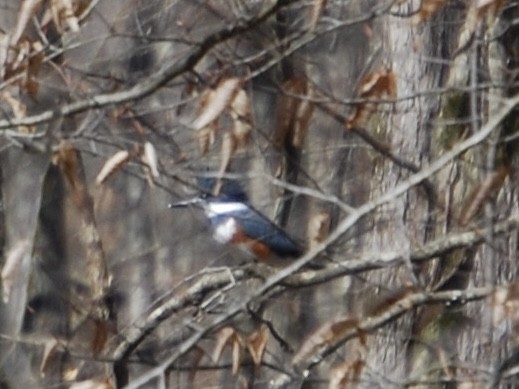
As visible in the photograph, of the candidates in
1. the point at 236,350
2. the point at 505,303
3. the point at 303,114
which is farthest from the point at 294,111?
the point at 505,303

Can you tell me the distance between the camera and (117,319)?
5859 mm

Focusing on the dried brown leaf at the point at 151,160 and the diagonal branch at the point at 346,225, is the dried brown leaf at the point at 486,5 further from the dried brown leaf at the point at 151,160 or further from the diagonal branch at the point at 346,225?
the dried brown leaf at the point at 151,160

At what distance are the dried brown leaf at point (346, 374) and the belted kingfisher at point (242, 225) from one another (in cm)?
76

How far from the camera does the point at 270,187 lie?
229 inches

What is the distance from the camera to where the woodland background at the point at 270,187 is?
404 centimetres

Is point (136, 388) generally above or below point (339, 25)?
below

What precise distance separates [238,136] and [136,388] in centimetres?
83

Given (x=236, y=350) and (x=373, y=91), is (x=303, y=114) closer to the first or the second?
(x=373, y=91)

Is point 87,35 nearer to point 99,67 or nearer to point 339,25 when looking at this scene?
point 99,67

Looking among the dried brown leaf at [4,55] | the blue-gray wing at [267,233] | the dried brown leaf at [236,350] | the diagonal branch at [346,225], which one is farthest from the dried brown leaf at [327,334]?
the dried brown leaf at [4,55]

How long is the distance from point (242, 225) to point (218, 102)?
1.33m

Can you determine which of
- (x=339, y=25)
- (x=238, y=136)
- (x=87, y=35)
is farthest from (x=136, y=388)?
(x=87, y=35)

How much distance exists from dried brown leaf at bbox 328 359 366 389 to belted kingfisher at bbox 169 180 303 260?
0.76 metres

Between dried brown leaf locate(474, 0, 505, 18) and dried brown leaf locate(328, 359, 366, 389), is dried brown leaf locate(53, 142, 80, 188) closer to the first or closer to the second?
dried brown leaf locate(328, 359, 366, 389)
